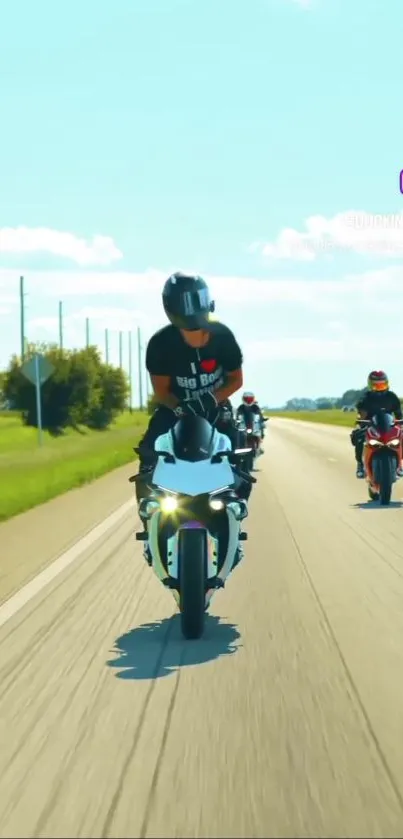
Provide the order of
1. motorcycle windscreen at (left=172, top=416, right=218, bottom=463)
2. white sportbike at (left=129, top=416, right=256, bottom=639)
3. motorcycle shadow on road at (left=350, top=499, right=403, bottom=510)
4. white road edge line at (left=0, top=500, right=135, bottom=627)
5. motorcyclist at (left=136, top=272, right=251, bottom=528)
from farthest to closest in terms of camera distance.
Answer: motorcycle shadow on road at (left=350, top=499, right=403, bottom=510), white road edge line at (left=0, top=500, right=135, bottom=627), motorcyclist at (left=136, top=272, right=251, bottom=528), motorcycle windscreen at (left=172, top=416, right=218, bottom=463), white sportbike at (left=129, top=416, right=256, bottom=639)

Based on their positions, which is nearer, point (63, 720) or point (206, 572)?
point (63, 720)

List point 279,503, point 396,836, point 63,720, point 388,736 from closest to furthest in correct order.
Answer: point 396,836 → point 388,736 → point 63,720 → point 279,503

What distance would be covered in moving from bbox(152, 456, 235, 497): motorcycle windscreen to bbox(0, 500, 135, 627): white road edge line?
5.12ft

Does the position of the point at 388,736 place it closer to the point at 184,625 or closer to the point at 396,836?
the point at 396,836

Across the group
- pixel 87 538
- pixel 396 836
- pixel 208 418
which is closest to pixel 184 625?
pixel 208 418

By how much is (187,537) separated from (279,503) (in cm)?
1147

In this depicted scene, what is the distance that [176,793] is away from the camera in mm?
5055

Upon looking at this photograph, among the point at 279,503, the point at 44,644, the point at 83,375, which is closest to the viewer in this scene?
the point at 44,644

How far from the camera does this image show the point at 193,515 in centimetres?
837

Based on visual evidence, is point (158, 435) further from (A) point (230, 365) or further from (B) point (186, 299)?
(B) point (186, 299)

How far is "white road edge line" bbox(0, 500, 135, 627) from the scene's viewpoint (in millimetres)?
9578

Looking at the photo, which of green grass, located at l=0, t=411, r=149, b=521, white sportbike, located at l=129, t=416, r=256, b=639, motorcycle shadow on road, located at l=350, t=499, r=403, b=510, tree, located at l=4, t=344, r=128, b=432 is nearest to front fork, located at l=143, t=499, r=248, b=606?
white sportbike, located at l=129, t=416, r=256, b=639

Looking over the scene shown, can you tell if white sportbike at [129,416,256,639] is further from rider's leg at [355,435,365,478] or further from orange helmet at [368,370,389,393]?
rider's leg at [355,435,365,478]

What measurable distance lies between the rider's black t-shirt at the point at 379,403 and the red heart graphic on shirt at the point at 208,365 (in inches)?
440
